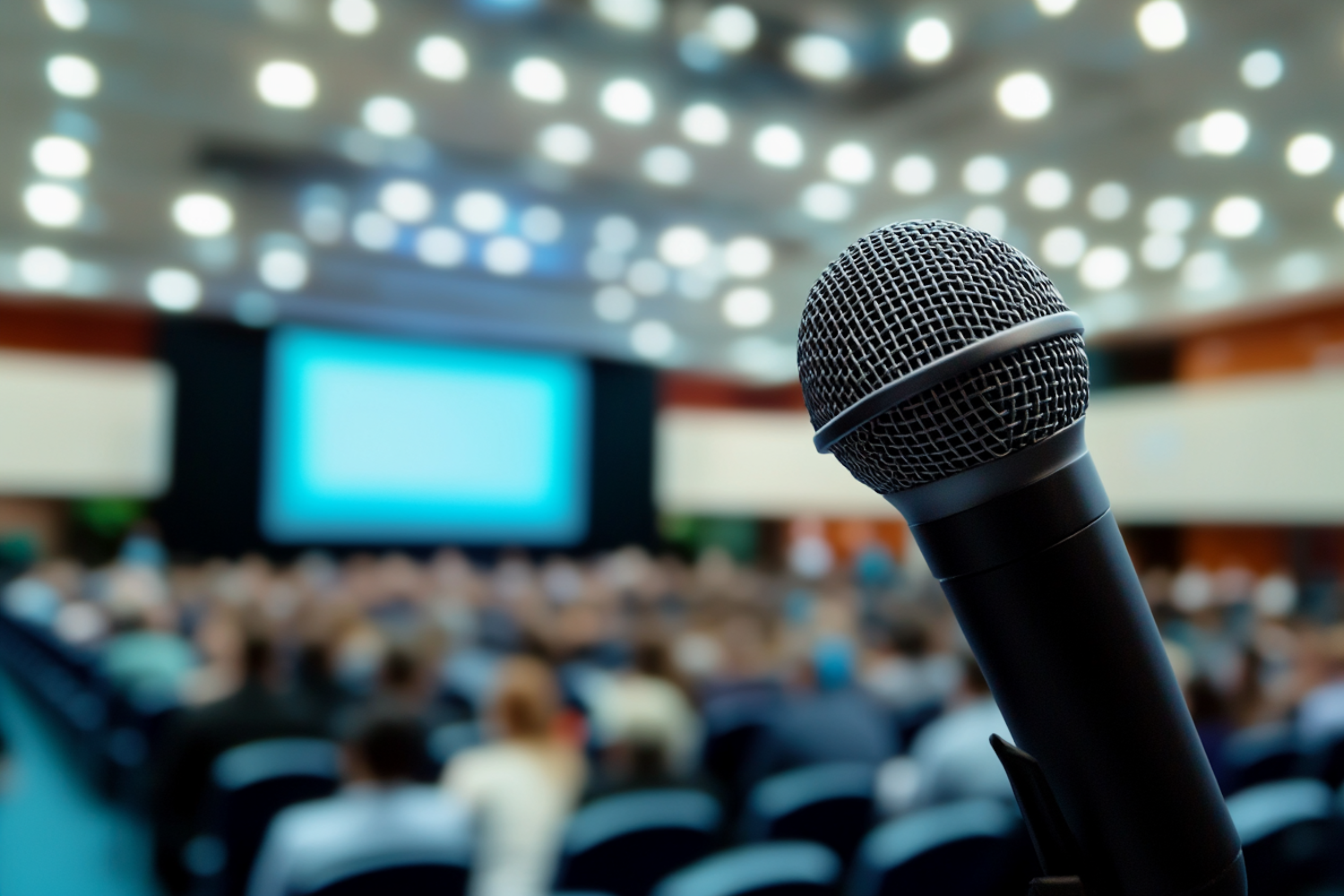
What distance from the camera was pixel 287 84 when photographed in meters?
7.66

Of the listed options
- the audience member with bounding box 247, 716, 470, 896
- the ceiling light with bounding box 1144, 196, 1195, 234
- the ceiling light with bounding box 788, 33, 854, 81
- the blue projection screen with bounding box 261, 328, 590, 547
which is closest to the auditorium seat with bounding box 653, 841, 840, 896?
the audience member with bounding box 247, 716, 470, 896

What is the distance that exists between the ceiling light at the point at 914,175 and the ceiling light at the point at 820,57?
6.09 feet

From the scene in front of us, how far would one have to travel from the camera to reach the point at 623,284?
47.3 feet

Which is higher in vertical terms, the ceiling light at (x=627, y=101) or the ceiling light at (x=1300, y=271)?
the ceiling light at (x=627, y=101)

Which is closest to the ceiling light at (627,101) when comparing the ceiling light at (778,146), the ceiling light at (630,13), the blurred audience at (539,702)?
the ceiling light at (630,13)

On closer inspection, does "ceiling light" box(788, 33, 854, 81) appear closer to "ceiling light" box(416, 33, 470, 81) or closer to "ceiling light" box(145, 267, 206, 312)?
"ceiling light" box(416, 33, 470, 81)

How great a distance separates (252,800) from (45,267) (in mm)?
12513

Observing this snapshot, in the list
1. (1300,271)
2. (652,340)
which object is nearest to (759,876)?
(1300,271)

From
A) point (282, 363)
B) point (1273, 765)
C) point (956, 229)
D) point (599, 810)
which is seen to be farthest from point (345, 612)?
point (282, 363)

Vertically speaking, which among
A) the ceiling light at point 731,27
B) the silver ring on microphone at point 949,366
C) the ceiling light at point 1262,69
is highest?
the ceiling light at point 731,27

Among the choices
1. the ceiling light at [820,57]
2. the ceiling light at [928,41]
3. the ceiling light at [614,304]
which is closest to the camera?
the ceiling light at [928,41]

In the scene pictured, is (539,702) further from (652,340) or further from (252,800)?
(652,340)

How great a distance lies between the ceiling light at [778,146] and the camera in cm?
859

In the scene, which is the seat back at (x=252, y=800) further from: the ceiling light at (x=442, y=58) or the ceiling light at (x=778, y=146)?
the ceiling light at (x=778, y=146)
